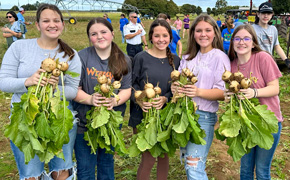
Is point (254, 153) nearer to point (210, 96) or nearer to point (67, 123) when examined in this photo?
point (210, 96)

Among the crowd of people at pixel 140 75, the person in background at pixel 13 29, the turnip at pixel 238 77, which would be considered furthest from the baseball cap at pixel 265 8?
the person in background at pixel 13 29

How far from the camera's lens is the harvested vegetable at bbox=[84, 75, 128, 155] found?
2188 mm

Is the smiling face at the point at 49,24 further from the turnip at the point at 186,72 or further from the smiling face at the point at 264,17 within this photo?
the smiling face at the point at 264,17

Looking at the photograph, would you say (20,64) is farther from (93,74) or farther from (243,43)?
(243,43)

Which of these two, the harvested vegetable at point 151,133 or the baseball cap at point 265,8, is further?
the baseball cap at point 265,8

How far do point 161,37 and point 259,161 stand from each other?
4.81ft

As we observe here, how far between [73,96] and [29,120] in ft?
1.45

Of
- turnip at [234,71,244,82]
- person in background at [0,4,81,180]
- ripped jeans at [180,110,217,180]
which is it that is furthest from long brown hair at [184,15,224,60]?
person in background at [0,4,81,180]

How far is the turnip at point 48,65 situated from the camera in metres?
1.92

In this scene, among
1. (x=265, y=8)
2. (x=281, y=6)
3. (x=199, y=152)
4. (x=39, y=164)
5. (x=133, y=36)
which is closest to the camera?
(x=39, y=164)

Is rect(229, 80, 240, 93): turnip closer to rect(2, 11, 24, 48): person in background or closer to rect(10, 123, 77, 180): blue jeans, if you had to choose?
rect(10, 123, 77, 180): blue jeans

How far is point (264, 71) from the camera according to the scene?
2.31 metres

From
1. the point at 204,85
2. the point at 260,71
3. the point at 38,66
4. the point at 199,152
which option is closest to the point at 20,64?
the point at 38,66

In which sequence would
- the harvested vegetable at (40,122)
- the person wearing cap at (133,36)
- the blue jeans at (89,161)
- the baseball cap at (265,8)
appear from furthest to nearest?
the person wearing cap at (133,36), the baseball cap at (265,8), the blue jeans at (89,161), the harvested vegetable at (40,122)
